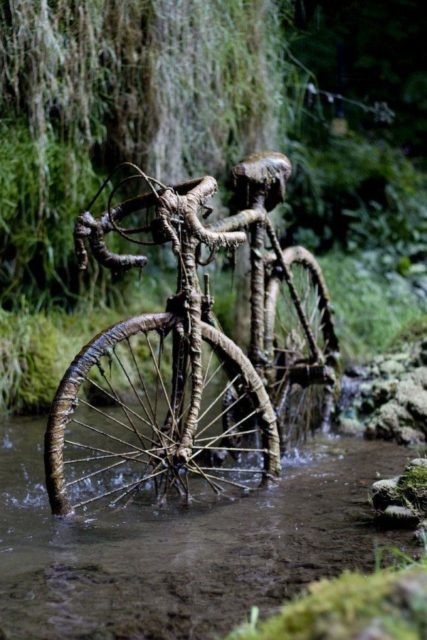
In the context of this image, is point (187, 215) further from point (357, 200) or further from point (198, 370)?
point (357, 200)

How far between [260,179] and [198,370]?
3.92 feet

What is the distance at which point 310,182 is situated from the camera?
326 inches

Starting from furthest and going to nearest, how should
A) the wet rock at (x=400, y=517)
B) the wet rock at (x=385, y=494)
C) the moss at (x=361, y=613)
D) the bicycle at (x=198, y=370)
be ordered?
the bicycle at (x=198, y=370) < the wet rock at (x=385, y=494) < the wet rock at (x=400, y=517) < the moss at (x=361, y=613)

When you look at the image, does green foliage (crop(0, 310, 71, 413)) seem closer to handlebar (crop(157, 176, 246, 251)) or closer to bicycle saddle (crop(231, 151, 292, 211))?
bicycle saddle (crop(231, 151, 292, 211))

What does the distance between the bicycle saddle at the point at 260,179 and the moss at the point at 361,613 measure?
111 inches

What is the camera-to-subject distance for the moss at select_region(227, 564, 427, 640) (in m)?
1.40

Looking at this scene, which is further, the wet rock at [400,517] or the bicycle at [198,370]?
the bicycle at [198,370]

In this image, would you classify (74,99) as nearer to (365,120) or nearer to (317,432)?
(317,432)

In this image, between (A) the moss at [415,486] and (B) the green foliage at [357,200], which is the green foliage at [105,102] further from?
(A) the moss at [415,486]

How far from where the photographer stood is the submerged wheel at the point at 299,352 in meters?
4.40

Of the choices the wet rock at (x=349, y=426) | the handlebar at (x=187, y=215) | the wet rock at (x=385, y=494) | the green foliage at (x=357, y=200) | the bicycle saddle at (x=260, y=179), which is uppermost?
the green foliage at (x=357, y=200)

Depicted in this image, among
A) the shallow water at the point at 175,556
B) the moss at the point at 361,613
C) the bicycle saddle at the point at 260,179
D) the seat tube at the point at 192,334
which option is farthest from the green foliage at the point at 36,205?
the moss at the point at 361,613

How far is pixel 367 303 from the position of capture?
723cm

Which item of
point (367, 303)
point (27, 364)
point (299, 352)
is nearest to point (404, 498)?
point (299, 352)
